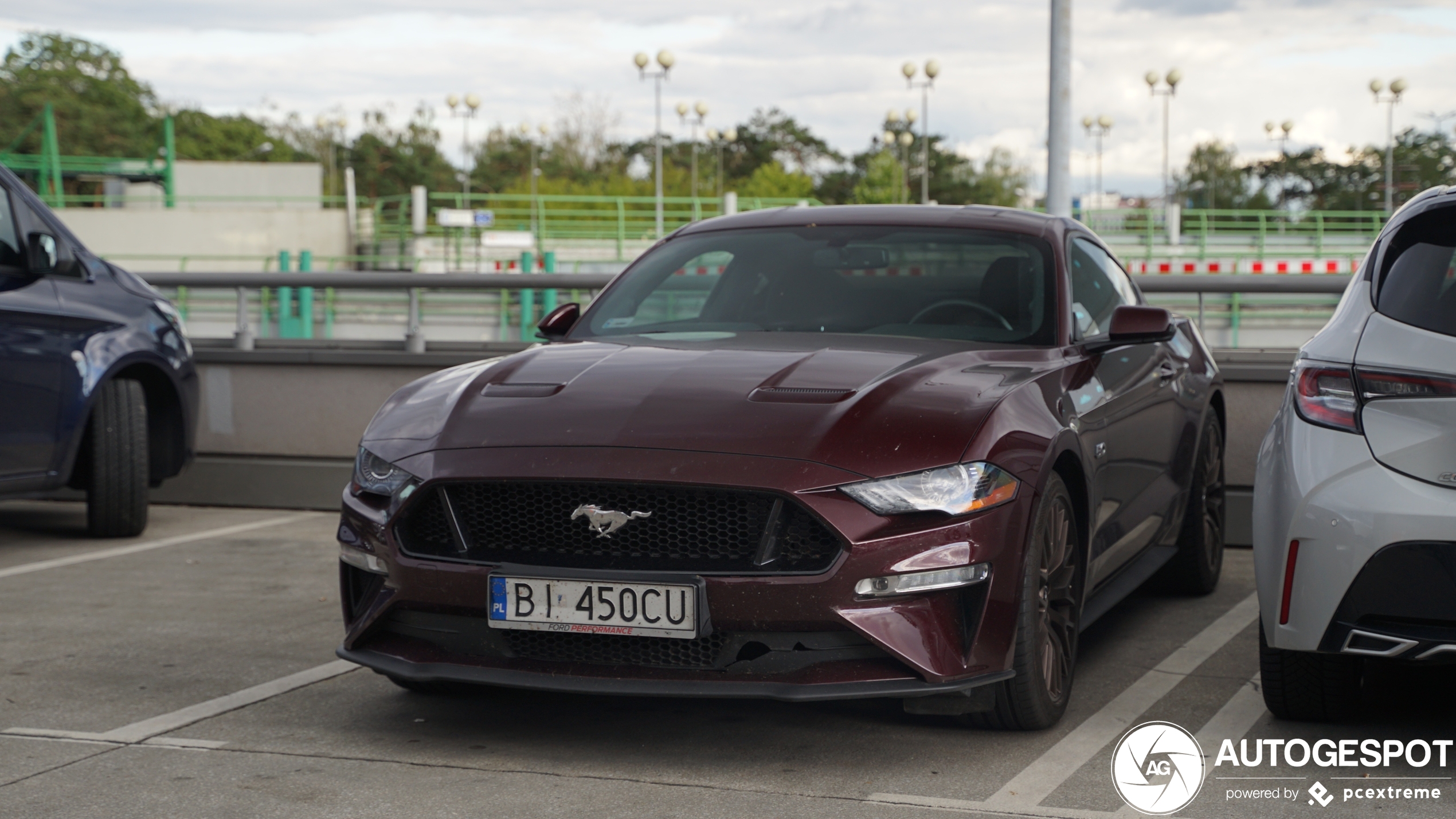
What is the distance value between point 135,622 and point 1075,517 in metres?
3.45

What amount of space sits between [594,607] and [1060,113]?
10.7 metres

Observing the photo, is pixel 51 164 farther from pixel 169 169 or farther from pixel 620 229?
pixel 620 229

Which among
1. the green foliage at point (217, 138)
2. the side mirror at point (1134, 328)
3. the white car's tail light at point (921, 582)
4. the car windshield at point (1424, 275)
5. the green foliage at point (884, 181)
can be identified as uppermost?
the green foliage at point (217, 138)

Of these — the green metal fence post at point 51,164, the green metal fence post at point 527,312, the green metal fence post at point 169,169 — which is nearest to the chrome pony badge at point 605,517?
the green metal fence post at point 527,312

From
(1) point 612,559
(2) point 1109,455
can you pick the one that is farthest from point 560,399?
(2) point 1109,455

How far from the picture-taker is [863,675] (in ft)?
11.8

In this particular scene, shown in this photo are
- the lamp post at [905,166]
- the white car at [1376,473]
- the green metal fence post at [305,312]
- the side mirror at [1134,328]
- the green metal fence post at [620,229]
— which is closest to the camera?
the white car at [1376,473]

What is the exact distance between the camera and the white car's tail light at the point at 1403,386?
11.2 feet

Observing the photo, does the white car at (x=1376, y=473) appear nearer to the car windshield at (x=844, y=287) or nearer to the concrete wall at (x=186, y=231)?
the car windshield at (x=844, y=287)

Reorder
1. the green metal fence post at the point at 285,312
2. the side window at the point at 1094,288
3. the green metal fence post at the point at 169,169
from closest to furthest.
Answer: the side window at the point at 1094,288, the green metal fence post at the point at 285,312, the green metal fence post at the point at 169,169

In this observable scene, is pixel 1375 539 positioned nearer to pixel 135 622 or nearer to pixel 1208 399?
pixel 1208 399

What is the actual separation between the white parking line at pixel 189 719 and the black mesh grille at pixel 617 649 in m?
0.93

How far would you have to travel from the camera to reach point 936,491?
3625 mm

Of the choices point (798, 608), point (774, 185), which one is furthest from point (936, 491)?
point (774, 185)
